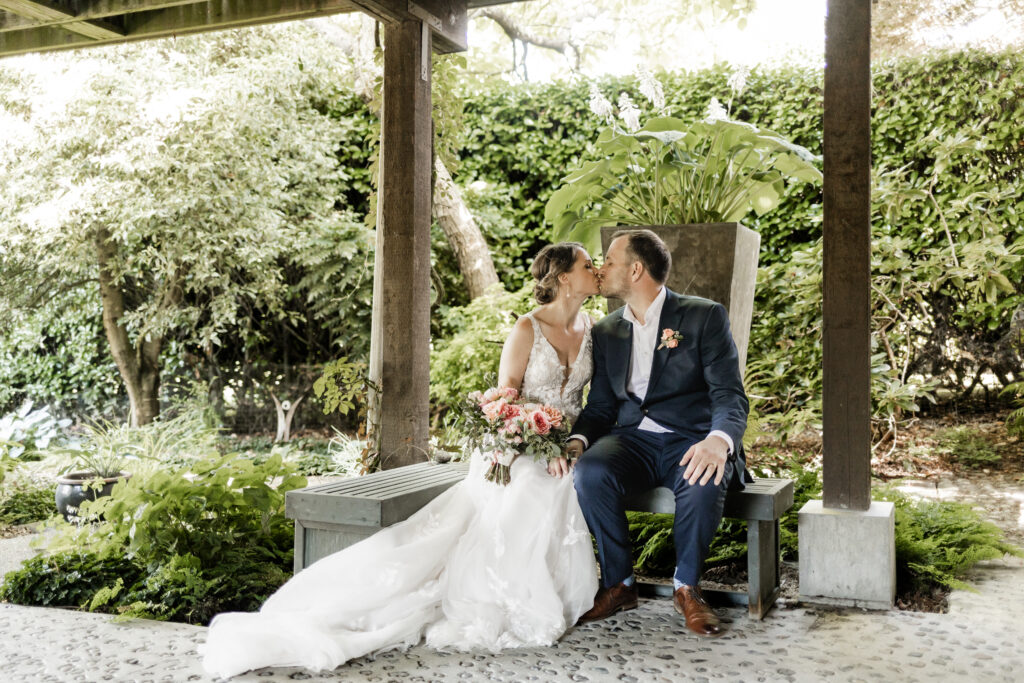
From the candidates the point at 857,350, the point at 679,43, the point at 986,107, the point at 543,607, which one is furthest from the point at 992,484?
the point at 679,43

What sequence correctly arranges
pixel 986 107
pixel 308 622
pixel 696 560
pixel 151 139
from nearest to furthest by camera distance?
pixel 308 622
pixel 696 560
pixel 986 107
pixel 151 139

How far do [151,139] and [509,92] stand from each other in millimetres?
3005

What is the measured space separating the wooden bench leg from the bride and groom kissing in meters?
0.20

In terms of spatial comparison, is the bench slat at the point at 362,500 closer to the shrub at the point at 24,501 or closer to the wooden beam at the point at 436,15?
the wooden beam at the point at 436,15

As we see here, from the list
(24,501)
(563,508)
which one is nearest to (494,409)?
(563,508)

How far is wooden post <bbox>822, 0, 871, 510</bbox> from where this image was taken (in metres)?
3.16

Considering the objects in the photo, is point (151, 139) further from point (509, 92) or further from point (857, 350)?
point (857, 350)

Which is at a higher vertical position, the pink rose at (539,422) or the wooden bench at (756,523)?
the pink rose at (539,422)

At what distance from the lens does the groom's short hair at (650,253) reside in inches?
133

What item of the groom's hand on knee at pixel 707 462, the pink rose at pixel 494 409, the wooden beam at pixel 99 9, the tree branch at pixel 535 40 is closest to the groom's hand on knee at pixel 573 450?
the pink rose at pixel 494 409

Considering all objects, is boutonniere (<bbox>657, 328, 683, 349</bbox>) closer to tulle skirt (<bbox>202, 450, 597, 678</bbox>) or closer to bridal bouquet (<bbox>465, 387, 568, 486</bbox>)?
bridal bouquet (<bbox>465, 387, 568, 486</bbox>)

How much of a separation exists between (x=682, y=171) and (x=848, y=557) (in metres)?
1.77

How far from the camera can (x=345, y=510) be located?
3.15 meters

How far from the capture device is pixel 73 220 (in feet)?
22.9
